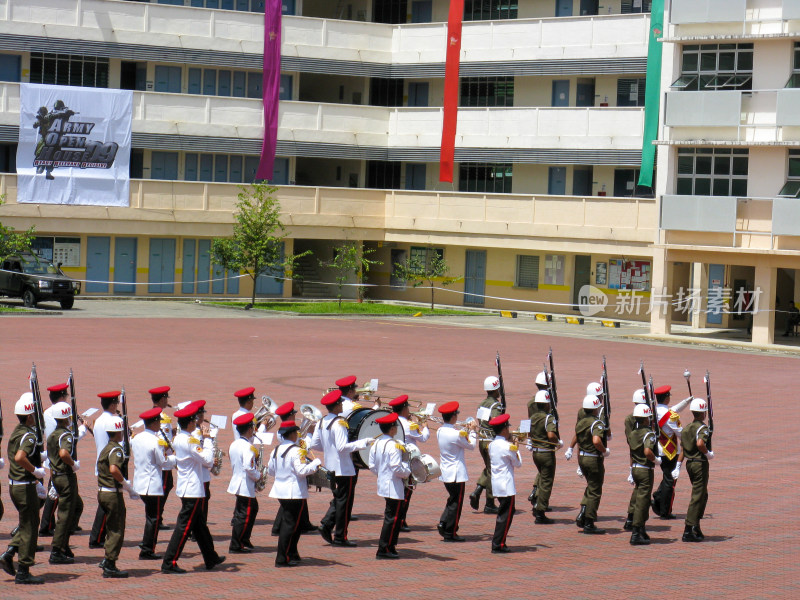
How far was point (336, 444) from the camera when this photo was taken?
14.5 metres

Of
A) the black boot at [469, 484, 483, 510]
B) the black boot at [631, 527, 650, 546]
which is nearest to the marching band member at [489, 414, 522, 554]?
the black boot at [631, 527, 650, 546]

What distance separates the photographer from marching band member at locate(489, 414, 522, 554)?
14148 mm

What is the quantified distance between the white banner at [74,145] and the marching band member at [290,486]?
39.1 m

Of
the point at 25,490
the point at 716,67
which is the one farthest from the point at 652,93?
the point at 25,490

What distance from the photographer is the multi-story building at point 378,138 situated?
50406mm

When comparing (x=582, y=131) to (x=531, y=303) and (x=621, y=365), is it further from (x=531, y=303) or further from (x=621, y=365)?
(x=621, y=365)

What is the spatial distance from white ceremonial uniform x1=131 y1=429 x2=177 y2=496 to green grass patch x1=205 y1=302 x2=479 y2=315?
3403 centimetres

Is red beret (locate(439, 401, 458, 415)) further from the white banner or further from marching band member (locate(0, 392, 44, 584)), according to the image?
the white banner

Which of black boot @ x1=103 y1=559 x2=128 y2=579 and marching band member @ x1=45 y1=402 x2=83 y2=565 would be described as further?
marching band member @ x1=45 y1=402 x2=83 y2=565

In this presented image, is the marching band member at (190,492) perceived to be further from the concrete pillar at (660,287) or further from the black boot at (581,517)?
the concrete pillar at (660,287)

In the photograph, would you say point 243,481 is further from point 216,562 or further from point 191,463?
point 216,562

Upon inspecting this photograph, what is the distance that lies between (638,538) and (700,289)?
3516cm

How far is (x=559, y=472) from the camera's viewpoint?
64.2 feet

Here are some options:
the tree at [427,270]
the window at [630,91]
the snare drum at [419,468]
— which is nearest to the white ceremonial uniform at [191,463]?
the snare drum at [419,468]
